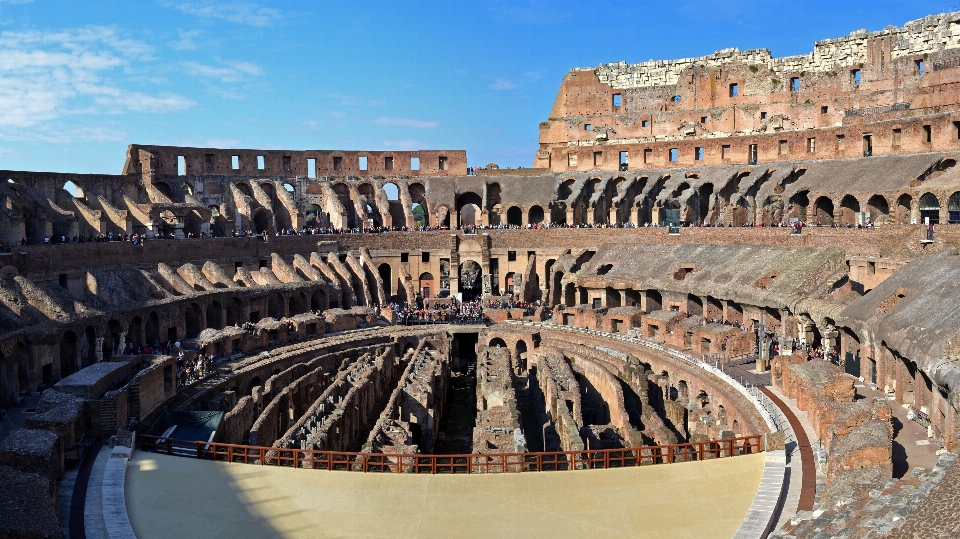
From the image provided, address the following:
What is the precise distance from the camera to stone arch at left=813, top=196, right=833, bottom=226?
1591 inches

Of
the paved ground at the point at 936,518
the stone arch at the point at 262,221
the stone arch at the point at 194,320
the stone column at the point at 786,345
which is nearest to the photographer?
the paved ground at the point at 936,518

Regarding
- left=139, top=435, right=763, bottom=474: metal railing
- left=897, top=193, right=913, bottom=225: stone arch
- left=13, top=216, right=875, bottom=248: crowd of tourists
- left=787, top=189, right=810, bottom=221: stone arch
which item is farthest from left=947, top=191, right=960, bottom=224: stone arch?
left=139, top=435, right=763, bottom=474: metal railing

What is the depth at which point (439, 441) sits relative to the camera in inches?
1035

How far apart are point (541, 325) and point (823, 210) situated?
15.7m

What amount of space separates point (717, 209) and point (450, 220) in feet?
54.4

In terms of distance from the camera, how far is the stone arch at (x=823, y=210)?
1591 inches

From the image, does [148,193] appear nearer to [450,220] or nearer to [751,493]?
[450,220]

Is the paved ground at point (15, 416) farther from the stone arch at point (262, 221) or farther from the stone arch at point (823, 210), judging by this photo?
the stone arch at point (823, 210)

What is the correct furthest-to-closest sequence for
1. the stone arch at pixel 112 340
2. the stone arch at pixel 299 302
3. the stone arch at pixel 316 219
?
1. the stone arch at pixel 316 219
2. the stone arch at pixel 299 302
3. the stone arch at pixel 112 340

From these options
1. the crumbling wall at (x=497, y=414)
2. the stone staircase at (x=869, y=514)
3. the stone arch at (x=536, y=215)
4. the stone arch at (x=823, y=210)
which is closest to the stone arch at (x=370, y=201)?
the stone arch at (x=536, y=215)

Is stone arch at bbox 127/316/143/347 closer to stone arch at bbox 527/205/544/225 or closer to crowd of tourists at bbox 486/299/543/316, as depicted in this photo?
crowd of tourists at bbox 486/299/543/316

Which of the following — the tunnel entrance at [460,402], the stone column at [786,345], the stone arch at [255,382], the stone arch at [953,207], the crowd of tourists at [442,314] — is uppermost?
the stone arch at [953,207]

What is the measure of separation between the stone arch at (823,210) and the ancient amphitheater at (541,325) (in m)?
0.55

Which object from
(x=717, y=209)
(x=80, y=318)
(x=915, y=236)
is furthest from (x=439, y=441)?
(x=717, y=209)
